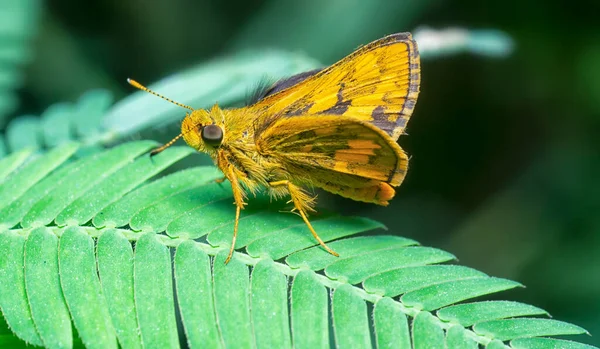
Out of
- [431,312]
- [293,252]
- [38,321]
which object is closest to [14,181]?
[38,321]

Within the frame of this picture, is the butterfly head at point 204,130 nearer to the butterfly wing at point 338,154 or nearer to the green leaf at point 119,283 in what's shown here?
the butterfly wing at point 338,154

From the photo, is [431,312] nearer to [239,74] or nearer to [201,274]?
[201,274]

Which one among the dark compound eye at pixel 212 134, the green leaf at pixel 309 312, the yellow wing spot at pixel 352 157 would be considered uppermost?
the dark compound eye at pixel 212 134

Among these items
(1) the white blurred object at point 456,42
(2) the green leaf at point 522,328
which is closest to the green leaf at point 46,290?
(2) the green leaf at point 522,328

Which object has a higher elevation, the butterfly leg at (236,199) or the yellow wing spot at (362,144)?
the yellow wing spot at (362,144)

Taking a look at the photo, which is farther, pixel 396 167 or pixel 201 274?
pixel 396 167

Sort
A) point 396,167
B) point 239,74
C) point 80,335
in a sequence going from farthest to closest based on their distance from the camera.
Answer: point 239,74 → point 396,167 → point 80,335

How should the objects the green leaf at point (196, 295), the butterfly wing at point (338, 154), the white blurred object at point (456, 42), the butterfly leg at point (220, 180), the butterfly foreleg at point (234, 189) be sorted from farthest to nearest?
1. the white blurred object at point (456, 42)
2. the butterfly leg at point (220, 180)
3. the butterfly wing at point (338, 154)
4. the butterfly foreleg at point (234, 189)
5. the green leaf at point (196, 295)
